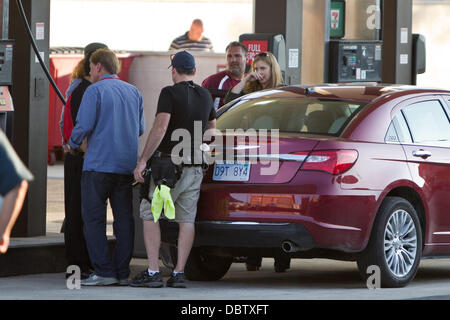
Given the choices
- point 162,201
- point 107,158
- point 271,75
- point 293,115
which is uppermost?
point 271,75

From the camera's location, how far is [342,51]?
591 inches

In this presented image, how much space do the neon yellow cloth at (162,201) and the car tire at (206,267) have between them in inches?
32.3

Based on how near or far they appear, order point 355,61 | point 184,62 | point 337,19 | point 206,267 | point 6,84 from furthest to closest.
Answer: point 337,19 → point 355,61 → point 6,84 → point 206,267 → point 184,62

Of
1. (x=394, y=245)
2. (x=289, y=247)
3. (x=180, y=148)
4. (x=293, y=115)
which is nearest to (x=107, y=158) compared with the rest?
(x=180, y=148)

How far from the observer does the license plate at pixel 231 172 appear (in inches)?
364

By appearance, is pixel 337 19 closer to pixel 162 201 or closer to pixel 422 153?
pixel 422 153

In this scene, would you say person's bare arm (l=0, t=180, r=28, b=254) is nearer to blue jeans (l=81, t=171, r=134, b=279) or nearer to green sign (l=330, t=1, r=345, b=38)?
blue jeans (l=81, t=171, r=134, b=279)

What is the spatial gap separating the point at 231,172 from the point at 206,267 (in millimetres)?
1177

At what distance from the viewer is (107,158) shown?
961 centimetres

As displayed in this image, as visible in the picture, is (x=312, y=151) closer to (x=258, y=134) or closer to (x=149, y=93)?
(x=258, y=134)

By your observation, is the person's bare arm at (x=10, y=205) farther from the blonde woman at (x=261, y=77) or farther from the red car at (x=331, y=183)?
the blonde woman at (x=261, y=77)

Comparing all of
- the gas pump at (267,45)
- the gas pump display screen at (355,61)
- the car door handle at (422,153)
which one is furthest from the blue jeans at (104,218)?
the gas pump display screen at (355,61)

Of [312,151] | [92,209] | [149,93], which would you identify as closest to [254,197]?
[312,151]

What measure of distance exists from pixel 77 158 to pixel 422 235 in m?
2.73
